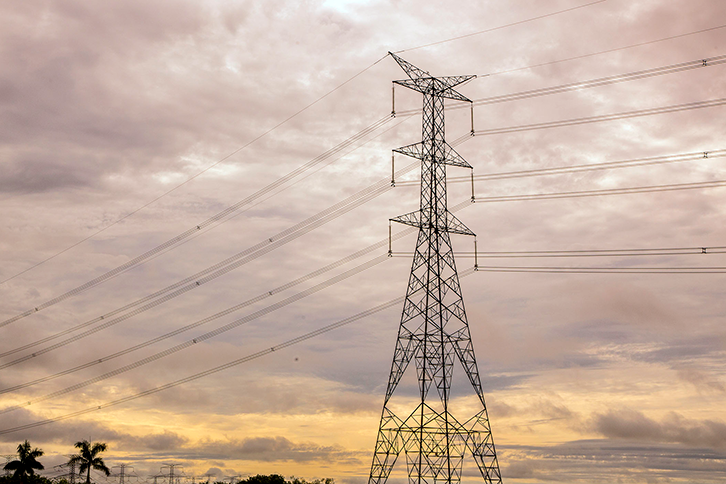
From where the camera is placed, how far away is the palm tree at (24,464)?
97.4 meters

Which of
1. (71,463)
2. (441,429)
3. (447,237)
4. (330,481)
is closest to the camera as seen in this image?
(441,429)

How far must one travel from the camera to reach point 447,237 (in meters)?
60.5

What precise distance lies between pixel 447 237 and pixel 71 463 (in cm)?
7053

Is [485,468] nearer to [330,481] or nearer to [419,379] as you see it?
[419,379]

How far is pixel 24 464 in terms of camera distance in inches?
3848

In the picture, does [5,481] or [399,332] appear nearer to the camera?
[399,332]

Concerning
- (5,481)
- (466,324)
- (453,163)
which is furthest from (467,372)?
(5,481)

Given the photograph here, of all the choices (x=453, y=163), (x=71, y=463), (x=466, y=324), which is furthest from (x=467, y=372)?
(x=71, y=463)

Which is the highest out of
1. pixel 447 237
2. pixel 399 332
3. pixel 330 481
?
pixel 447 237

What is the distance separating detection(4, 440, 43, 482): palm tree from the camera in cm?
9744

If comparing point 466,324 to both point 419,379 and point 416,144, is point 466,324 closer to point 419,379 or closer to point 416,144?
point 419,379

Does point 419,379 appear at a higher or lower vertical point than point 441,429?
higher

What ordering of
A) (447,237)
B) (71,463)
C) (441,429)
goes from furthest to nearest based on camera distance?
(71,463), (447,237), (441,429)

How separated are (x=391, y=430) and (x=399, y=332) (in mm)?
7742
